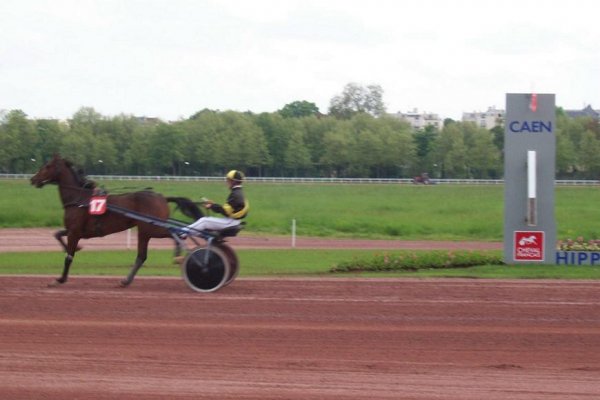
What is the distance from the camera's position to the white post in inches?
776

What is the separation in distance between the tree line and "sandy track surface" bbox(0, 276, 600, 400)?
42957 mm

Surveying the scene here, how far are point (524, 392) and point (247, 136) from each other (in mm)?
64704

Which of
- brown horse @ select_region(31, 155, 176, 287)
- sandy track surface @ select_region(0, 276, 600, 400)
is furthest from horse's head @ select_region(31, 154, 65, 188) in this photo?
sandy track surface @ select_region(0, 276, 600, 400)

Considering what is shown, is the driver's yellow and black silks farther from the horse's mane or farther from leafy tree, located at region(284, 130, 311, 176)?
leafy tree, located at region(284, 130, 311, 176)

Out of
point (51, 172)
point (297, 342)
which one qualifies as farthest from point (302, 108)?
point (297, 342)

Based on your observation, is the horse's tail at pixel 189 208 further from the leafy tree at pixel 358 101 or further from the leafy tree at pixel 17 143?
the leafy tree at pixel 358 101

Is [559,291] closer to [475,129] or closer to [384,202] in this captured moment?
[384,202]

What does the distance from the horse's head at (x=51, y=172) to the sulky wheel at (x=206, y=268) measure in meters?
2.73

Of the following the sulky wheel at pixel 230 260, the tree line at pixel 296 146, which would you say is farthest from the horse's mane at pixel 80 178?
the tree line at pixel 296 146

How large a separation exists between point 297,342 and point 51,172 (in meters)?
6.73

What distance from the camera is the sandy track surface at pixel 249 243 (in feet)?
89.9

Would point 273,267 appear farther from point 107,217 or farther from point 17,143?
point 17,143

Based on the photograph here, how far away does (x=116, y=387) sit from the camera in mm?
8414

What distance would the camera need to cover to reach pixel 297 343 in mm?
10430
